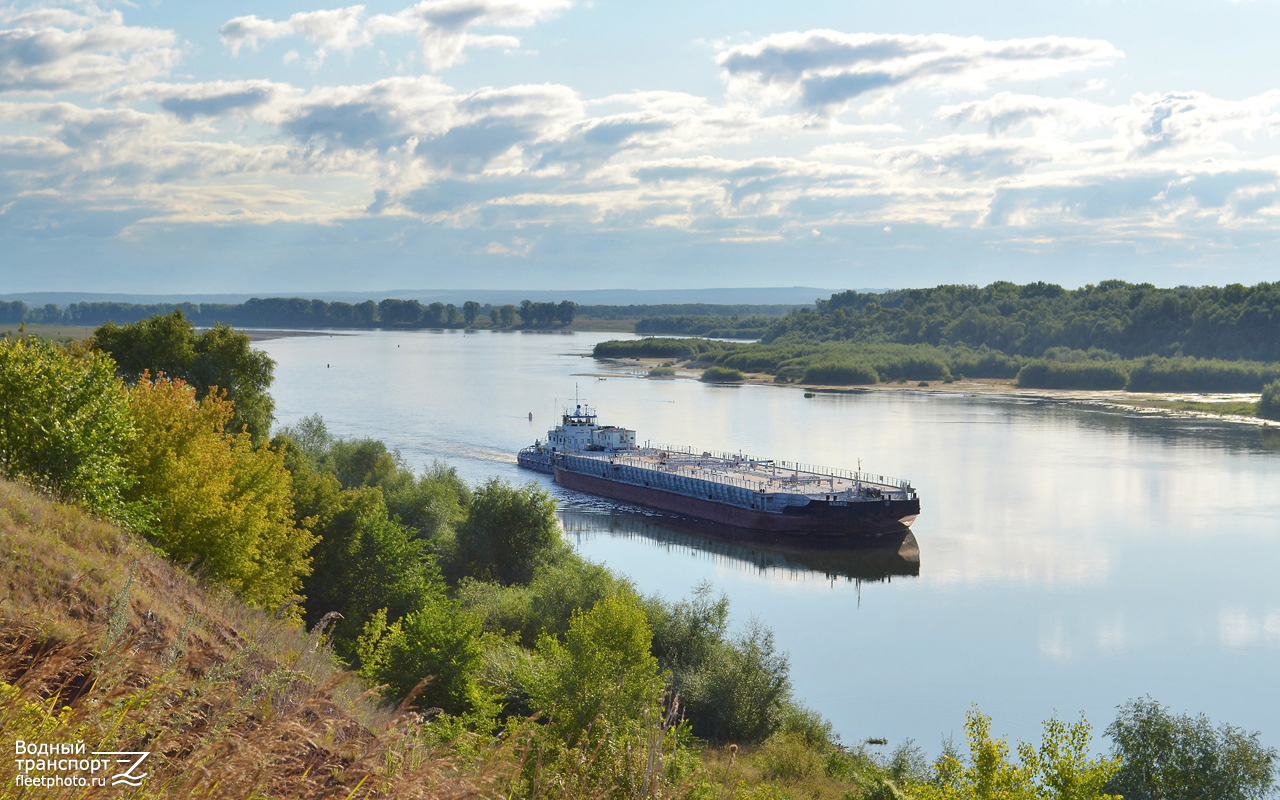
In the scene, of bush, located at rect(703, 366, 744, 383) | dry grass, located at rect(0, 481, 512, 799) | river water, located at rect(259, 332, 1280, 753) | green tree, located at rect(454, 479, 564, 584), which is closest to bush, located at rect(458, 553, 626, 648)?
green tree, located at rect(454, 479, 564, 584)

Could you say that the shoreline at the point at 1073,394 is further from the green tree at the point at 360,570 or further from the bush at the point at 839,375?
the green tree at the point at 360,570

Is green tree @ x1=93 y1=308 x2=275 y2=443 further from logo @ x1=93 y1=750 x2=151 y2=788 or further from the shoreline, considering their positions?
the shoreline

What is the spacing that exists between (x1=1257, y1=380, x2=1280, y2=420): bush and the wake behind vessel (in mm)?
76304

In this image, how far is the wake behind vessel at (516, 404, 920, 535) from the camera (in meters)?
66.4

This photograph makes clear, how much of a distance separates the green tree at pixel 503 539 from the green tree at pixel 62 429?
21324 mm

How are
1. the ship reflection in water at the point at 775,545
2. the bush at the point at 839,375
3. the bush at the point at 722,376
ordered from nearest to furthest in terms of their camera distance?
1. the ship reflection in water at the point at 775,545
2. the bush at the point at 839,375
3. the bush at the point at 722,376

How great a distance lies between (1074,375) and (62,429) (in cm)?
16876

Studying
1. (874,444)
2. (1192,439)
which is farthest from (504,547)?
(1192,439)

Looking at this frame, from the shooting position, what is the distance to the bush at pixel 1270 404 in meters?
126

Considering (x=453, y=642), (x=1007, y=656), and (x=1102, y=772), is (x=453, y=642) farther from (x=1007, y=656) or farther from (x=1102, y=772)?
(x=1007, y=656)

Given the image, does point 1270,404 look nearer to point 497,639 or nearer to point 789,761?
point 789,761

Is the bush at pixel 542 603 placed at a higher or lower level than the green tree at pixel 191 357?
lower

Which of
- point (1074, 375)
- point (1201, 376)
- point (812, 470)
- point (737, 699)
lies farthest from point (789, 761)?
point (1201, 376)

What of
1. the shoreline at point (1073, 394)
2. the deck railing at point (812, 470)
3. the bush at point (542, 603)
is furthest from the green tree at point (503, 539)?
the shoreline at point (1073, 394)
